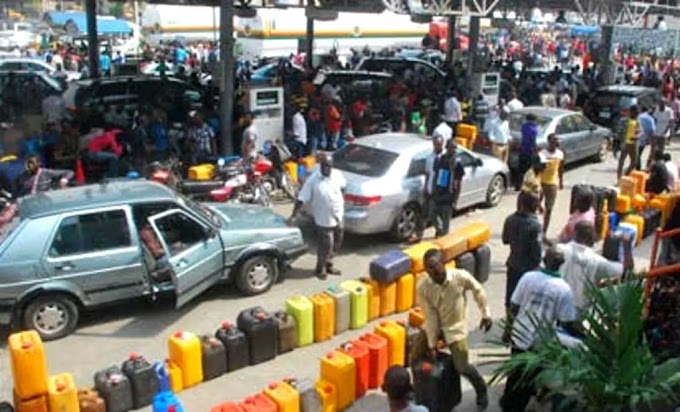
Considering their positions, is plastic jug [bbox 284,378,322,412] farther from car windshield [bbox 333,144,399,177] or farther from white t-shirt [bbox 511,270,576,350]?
car windshield [bbox 333,144,399,177]

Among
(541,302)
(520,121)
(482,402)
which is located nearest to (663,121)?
(520,121)

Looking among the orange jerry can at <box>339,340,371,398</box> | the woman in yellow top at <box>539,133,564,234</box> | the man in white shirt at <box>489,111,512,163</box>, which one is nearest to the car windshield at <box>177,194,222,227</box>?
the orange jerry can at <box>339,340,371,398</box>

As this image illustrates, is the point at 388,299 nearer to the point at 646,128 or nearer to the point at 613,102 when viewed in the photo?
the point at 646,128

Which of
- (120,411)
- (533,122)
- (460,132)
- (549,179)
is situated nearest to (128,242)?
(120,411)

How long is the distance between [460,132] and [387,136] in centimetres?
496

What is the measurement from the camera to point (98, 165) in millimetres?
13609

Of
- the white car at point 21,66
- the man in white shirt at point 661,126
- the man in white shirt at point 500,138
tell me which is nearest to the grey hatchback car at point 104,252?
the man in white shirt at point 500,138

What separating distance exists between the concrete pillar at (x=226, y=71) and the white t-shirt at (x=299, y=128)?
1342 millimetres

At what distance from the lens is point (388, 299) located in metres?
8.55

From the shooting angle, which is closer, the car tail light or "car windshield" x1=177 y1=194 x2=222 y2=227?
"car windshield" x1=177 y1=194 x2=222 y2=227

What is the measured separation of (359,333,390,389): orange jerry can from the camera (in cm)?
680

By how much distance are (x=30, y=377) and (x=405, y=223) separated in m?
6.38

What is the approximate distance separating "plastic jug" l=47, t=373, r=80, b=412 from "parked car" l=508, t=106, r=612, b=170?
10729mm

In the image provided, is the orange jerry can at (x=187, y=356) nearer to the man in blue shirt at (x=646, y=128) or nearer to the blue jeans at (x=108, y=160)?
the blue jeans at (x=108, y=160)
